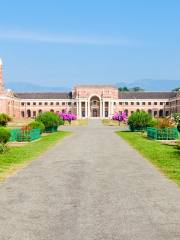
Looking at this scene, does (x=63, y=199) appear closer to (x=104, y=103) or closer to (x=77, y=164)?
(x=77, y=164)

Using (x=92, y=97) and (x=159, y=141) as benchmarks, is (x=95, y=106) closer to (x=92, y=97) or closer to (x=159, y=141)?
(x=92, y=97)

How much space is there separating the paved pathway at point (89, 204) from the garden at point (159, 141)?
1394mm

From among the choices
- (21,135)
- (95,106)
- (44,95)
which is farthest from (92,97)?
(21,135)

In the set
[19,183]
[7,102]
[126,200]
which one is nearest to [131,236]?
[126,200]

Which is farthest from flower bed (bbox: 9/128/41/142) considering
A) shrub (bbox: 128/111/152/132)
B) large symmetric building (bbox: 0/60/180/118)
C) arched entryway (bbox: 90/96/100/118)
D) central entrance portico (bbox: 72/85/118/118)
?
arched entryway (bbox: 90/96/100/118)

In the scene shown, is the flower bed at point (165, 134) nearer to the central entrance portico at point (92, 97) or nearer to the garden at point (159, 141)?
the garden at point (159, 141)

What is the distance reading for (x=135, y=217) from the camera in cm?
1001

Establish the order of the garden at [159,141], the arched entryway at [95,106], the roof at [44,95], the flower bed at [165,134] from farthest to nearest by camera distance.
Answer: the roof at [44,95], the arched entryway at [95,106], the flower bed at [165,134], the garden at [159,141]

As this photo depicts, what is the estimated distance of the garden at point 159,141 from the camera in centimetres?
2016

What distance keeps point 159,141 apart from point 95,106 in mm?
133241

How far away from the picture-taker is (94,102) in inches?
6737

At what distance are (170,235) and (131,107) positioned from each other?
164897 mm

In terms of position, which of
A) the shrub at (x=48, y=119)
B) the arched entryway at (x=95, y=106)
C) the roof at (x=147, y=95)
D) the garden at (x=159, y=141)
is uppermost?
the roof at (x=147, y=95)

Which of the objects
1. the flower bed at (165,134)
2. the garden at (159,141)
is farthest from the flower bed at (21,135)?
the flower bed at (165,134)
